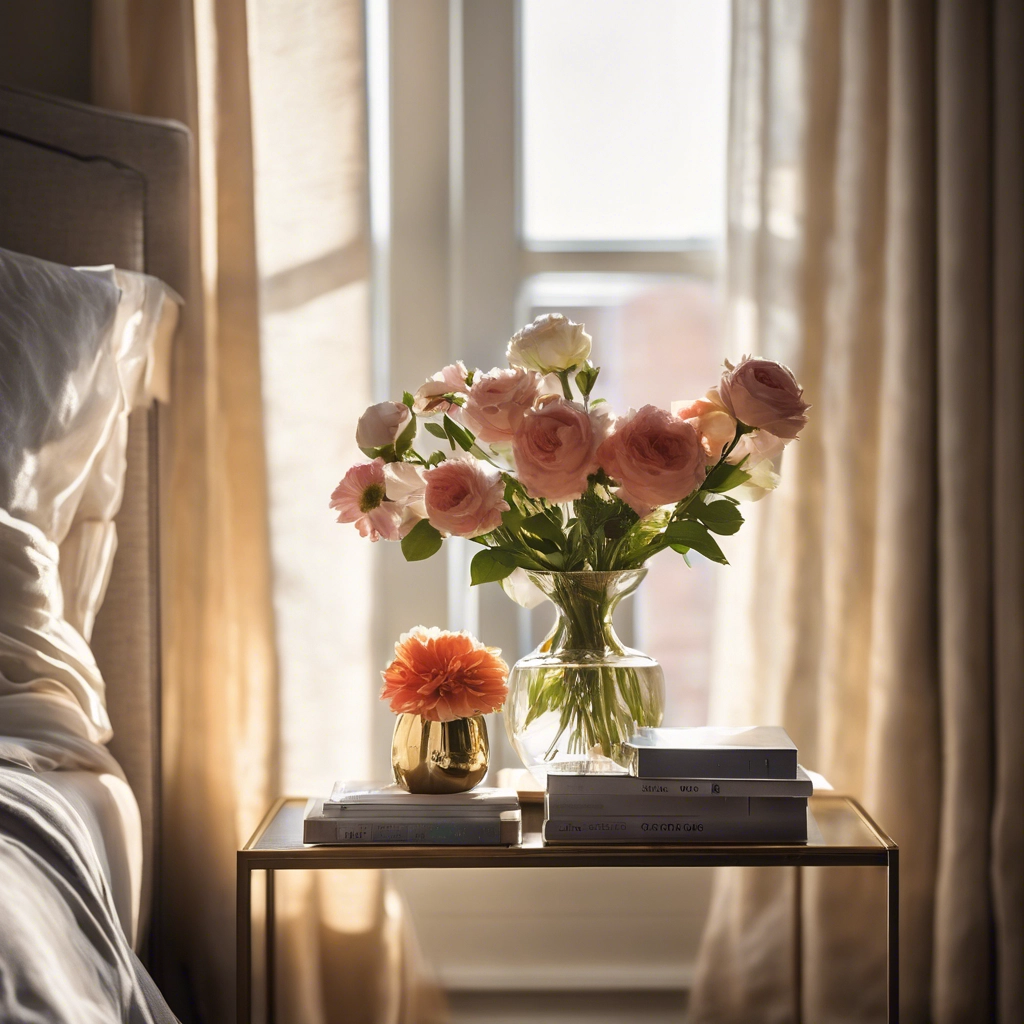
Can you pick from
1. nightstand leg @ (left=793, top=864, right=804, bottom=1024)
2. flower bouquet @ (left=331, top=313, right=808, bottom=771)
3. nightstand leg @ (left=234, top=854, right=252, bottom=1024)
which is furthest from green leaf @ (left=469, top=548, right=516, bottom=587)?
nightstand leg @ (left=793, top=864, right=804, bottom=1024)

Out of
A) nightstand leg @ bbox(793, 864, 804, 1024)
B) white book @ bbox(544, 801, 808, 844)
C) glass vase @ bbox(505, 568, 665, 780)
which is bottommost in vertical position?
nightstand leg @ bbox(793, 864, 804, 1024)

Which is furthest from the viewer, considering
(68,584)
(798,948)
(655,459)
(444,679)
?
(798,948)

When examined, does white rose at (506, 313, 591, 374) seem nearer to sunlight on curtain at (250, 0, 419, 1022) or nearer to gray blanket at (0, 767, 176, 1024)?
sunlight on curtain at (250, 0, 419, 1022)

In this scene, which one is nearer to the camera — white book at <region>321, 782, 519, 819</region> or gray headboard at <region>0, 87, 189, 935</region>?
white book at <region>321, 782, 519, 819</region>

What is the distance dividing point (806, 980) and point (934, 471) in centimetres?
77

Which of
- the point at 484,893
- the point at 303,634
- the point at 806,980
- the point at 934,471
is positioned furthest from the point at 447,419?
the point at 806,980

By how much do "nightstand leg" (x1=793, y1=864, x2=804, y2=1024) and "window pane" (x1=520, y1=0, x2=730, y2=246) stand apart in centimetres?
102

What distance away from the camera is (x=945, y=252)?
58.7 inches

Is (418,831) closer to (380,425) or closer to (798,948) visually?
(380,425)

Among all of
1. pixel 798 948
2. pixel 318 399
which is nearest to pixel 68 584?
pixel 318 399

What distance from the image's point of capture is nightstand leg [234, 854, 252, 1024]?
1.12 m

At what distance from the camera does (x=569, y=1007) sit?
1708 mm

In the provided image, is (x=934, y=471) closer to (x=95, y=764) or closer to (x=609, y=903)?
(x=609, y=903)

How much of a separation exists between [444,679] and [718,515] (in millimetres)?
349
